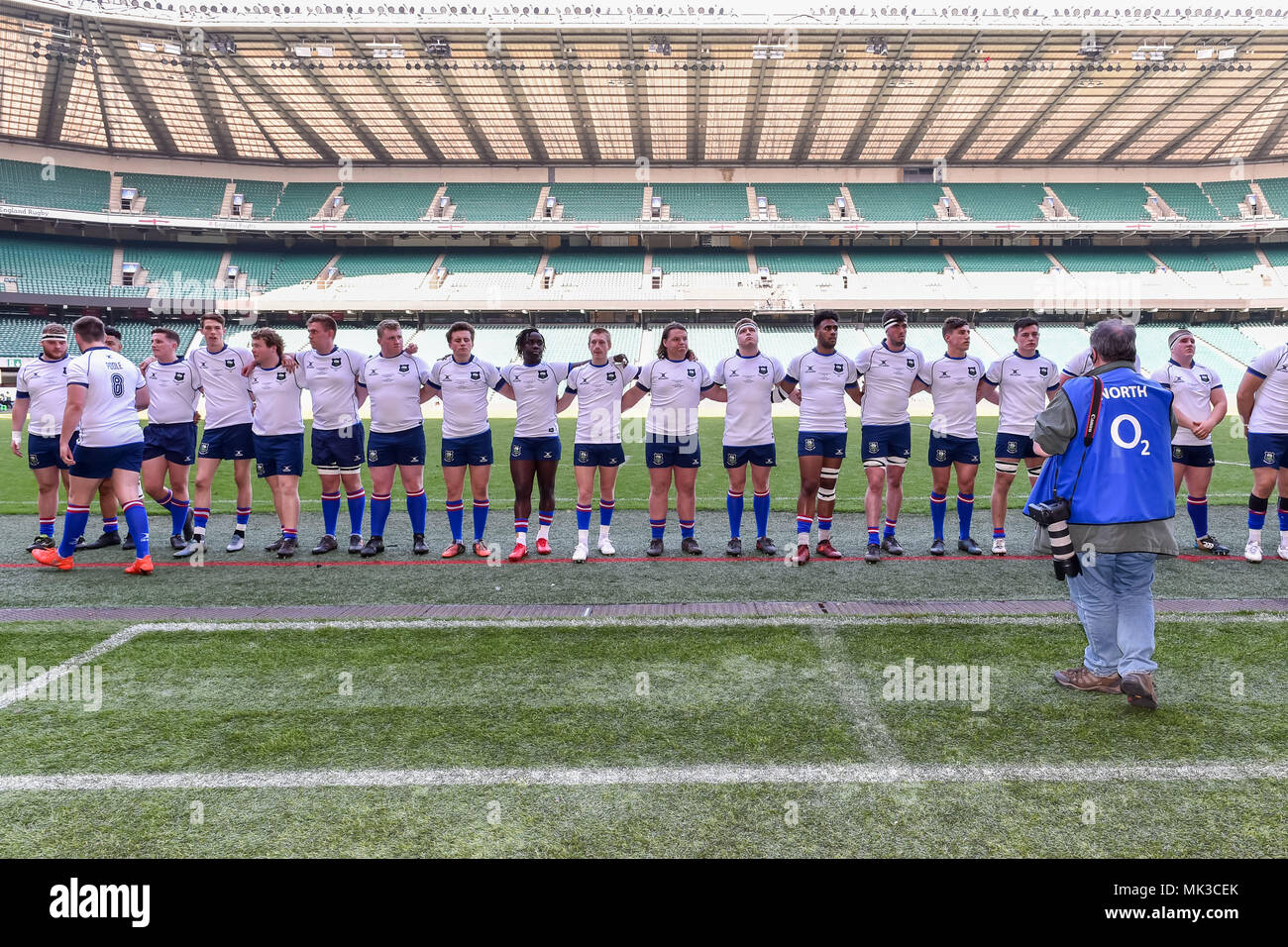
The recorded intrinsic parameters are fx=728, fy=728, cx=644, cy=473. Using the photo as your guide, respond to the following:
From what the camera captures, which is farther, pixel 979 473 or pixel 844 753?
pixel 979 473

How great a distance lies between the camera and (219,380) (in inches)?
296

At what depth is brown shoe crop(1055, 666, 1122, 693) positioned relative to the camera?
3.85 metres

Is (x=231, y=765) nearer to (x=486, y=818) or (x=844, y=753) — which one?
(x=486, y=818)

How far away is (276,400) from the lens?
7363 mm

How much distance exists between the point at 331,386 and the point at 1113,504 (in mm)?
Answer: 6686

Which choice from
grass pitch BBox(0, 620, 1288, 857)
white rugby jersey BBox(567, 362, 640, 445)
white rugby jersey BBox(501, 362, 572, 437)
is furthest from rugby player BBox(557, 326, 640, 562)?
grass pitch BBox(0, 620, 1288, 857)

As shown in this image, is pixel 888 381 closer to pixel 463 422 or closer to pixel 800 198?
pixel 463 422

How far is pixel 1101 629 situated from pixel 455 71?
1370 inches

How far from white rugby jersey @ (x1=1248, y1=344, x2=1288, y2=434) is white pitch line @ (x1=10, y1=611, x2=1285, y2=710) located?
8.58ft

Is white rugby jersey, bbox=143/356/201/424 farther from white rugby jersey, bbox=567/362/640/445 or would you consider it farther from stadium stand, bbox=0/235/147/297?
stadium stand, bbox=0/235/147/297

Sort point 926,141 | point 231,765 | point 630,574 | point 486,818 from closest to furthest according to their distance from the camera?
point 486,818 < point 231,765 < point 630,574 < point 926,141

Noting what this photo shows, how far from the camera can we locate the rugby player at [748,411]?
7.13 m

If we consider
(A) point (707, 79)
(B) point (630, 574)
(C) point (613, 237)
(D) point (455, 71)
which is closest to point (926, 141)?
(A) point (707, 79)

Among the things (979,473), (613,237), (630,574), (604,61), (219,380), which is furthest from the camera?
(613,237)
